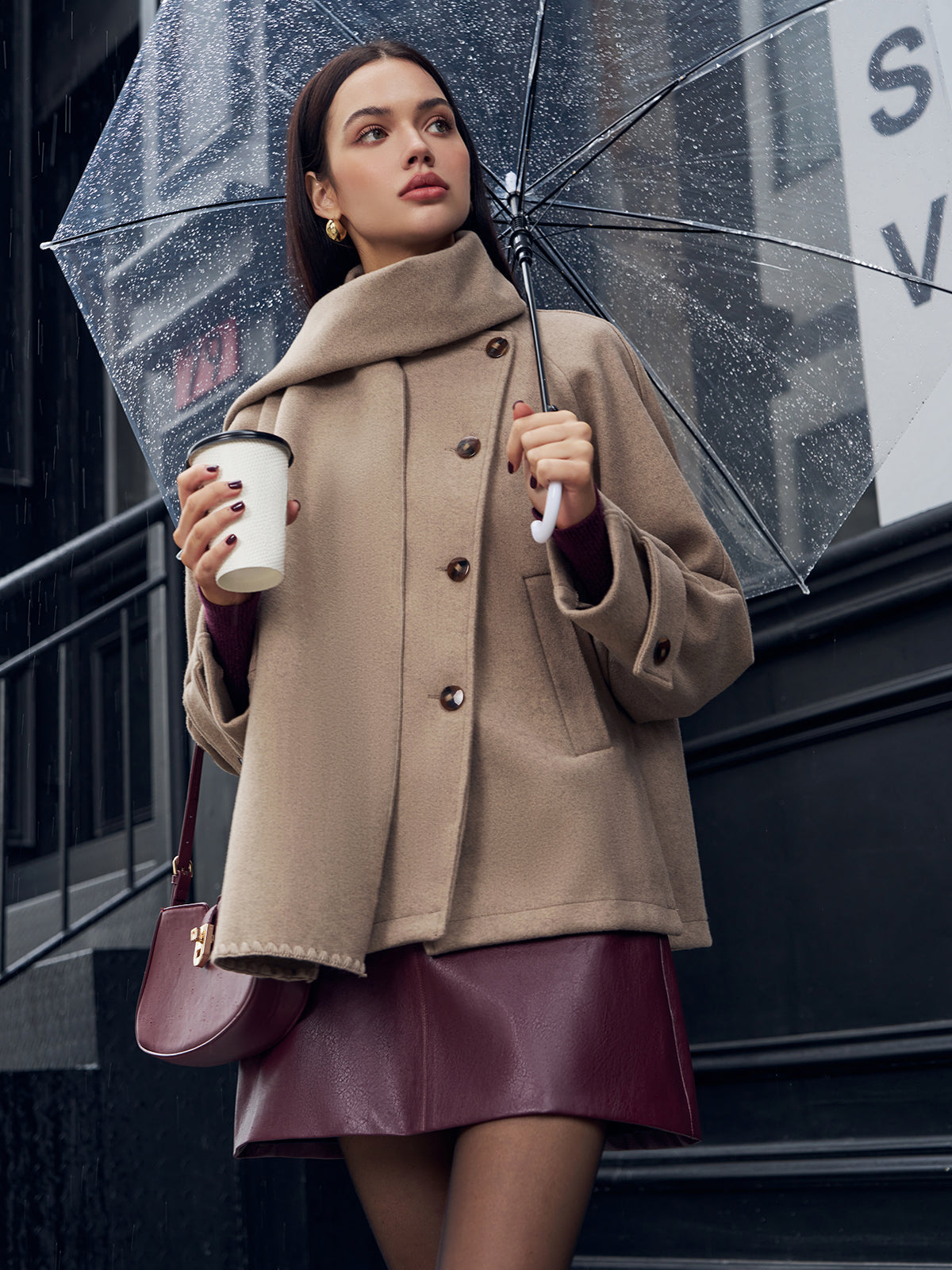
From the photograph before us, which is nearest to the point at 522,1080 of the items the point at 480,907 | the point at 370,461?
the point at 480,907

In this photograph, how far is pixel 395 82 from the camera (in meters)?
1.82

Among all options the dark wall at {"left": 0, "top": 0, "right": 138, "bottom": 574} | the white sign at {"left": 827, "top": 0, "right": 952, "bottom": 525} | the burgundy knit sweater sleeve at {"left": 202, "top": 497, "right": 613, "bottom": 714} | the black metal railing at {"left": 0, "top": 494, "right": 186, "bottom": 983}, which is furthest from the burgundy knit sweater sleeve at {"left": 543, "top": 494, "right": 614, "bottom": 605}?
the dark wall at {"left": 0, "top": 0, "right": 138, "bottom": 574}

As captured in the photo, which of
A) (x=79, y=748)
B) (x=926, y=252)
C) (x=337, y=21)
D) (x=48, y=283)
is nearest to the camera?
(x=926, y=252)

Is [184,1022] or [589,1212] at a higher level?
[184,1022]

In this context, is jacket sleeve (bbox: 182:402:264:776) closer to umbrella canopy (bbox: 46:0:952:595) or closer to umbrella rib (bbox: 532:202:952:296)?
umbrella canopy (bbox: 46:0:952:595)

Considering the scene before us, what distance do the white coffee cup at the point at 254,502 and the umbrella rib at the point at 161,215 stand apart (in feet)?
3.01

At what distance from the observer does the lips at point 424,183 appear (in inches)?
69.2

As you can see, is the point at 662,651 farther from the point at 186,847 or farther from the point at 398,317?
the point at 186,847

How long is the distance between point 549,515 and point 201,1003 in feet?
2.42

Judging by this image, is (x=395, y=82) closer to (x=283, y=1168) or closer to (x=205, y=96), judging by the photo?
(x=205, y=96)

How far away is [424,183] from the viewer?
1.76 meters

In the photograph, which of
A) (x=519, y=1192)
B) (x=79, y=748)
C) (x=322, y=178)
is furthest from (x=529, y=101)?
(x=79, y=748)

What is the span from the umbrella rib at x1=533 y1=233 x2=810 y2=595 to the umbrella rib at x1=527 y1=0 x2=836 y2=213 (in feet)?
0.28

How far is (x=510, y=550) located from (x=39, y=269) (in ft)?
17.2
